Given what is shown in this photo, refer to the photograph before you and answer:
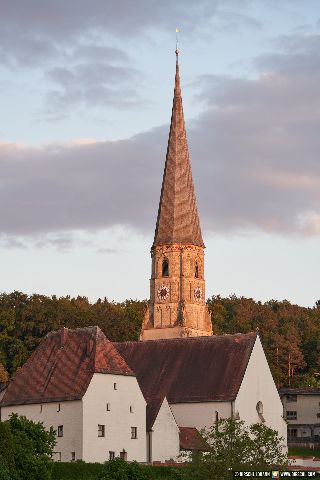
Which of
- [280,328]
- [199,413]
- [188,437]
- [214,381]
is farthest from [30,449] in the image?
[280,328]

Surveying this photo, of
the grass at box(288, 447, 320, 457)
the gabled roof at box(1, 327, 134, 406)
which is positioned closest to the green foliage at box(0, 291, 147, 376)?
the grass at box(288, 447, 320, 457)

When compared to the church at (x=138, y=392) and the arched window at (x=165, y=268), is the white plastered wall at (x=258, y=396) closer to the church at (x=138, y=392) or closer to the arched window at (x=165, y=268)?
the church at (x=138, y=392)

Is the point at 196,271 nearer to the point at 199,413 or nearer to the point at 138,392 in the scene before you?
the point at 199,413

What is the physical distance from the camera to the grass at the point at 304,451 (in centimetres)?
10412

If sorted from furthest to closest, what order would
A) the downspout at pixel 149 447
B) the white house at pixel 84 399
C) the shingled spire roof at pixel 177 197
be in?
1. the shingled spire roof at pixel 177 197
2. the downspout at pixel 149 447
3. the white house at pixel 84 399

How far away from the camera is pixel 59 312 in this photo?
136375 millimetres

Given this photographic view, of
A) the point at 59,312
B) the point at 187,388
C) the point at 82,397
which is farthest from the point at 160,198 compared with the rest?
the point at 82,397

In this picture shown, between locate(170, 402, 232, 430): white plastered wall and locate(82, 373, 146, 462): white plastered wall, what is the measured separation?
7.60 m

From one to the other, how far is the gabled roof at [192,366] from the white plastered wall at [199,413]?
387mm

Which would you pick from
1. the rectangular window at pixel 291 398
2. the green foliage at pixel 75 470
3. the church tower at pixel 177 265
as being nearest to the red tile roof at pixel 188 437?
the green foliage at pixel 75 470

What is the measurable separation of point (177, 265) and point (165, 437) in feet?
118

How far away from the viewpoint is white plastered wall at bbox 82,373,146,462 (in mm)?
85250

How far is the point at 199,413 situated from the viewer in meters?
95.7

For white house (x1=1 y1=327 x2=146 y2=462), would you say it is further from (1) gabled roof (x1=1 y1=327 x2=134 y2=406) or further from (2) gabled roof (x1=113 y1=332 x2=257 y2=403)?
(2) gabled roof (x1=113 y1=332 x2=257 y2=403)
